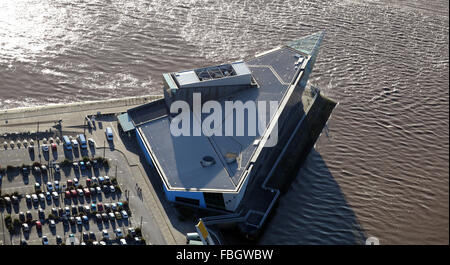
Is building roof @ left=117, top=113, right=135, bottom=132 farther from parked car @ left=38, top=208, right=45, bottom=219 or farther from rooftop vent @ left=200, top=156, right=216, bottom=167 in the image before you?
parked car @ left=38, top=208, right=45, bottom=219

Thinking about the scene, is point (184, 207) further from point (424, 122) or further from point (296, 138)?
point (424, 122)

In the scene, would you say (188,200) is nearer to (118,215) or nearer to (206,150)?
(206,150)

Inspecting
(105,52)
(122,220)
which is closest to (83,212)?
(122,220)

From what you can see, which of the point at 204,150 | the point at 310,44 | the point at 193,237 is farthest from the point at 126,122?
the point at 310,44

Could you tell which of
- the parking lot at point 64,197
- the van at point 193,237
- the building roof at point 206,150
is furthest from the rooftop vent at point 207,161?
the parking lot at point 64,197

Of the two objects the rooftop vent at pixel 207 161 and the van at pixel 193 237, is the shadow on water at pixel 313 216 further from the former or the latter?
the rooftop vent at pixel 207 161

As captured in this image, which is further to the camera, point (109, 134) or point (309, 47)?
point (309, 47)
